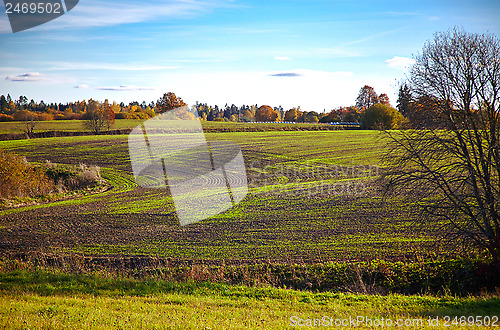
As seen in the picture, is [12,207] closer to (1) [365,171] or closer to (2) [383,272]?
(2) [383,272]

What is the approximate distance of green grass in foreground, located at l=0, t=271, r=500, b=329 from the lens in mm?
7262

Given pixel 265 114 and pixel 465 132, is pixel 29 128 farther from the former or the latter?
pixel 265 114

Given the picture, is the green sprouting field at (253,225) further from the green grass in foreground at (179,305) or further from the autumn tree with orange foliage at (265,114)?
the autumn tree with orange foliage at (265,114)

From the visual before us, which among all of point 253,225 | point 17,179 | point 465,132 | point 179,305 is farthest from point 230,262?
point 17,179

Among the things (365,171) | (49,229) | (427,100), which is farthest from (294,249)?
(365,171)

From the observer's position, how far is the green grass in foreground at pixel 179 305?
23.8ft

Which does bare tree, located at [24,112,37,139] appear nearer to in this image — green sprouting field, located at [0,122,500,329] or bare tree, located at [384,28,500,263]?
green sprouting field, located at [0,122,500,329]

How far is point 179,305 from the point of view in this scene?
28.8 feet

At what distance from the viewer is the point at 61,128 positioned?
71625 mm


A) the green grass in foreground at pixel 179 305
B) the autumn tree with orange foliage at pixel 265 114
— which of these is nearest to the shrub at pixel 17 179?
the green grass in foreground at pixel 179 305

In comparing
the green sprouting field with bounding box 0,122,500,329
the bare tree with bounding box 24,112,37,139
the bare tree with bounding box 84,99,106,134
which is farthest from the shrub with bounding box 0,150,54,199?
the bare tree with bounding box 84,99,106,134

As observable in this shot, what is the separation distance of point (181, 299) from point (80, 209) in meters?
17.2

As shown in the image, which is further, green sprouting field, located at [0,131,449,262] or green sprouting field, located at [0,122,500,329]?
green sprouting field, located at [0,131,449,262]

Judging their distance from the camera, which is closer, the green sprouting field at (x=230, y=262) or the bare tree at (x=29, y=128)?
the green sprouting field at (x=230, y=262)
